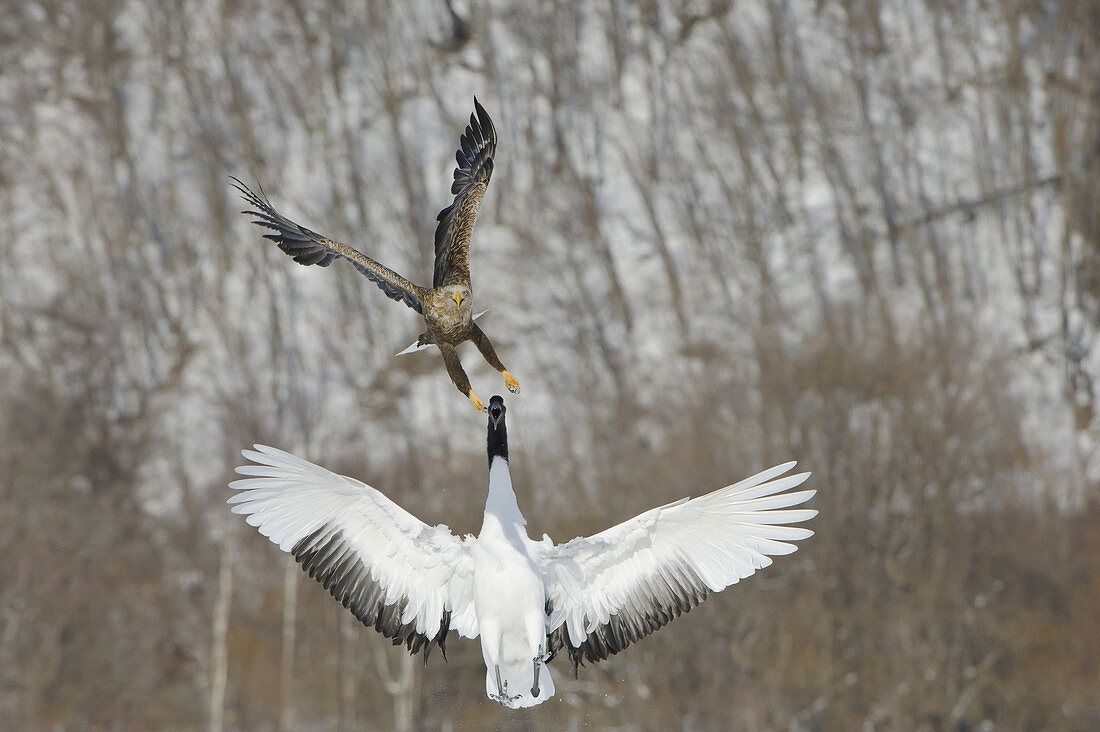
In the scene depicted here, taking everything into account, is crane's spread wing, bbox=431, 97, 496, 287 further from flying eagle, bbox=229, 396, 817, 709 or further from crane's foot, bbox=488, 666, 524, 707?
crane's foot, bbox=488, 666, 524, 707

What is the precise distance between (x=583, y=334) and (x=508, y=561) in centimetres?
2567

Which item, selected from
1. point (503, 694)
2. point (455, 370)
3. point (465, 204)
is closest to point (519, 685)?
point (503, 694)

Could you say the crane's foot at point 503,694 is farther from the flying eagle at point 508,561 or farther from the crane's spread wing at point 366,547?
the crane's spread wing at point 366,547

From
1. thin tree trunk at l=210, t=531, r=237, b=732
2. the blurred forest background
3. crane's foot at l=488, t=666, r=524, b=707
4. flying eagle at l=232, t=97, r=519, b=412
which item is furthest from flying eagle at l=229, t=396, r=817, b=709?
thin tree trunk at l=210, t=531, r=237, b=732

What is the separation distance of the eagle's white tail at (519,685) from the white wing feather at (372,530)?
1.70 ft

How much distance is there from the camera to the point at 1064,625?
76.4ft

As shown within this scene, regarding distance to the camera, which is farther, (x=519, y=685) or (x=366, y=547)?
(x=366, y=547)

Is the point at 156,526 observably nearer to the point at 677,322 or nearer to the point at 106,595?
the point at 106,595

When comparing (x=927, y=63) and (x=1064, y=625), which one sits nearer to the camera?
(x=1064, y=625)

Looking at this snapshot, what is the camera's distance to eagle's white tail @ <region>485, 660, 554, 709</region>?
7.77 m

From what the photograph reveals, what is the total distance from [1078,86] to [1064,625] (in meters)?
14.5

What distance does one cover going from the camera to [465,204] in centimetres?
858

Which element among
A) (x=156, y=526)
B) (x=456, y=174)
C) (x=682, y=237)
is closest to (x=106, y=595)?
→ (x=156, y=526)

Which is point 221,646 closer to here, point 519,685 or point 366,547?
point 366,547
